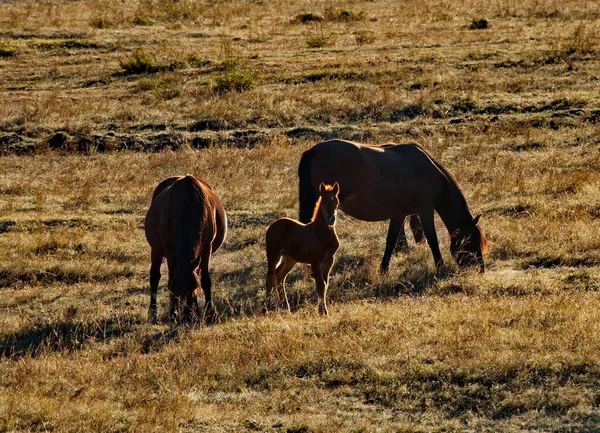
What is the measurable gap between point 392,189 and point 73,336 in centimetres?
476

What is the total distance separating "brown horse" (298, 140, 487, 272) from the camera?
13977 millimetres

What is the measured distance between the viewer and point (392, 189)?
14.1 m

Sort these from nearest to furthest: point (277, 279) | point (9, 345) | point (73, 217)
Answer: point (9, 345), point (277, 279), point (73, 217)

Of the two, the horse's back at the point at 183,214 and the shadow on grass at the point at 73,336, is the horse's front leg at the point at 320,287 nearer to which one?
the horse's back at the point at 183,214

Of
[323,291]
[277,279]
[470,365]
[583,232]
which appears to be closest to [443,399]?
[470,365]

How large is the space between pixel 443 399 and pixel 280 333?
217 centimetres

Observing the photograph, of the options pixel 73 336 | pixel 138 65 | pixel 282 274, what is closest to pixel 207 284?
pixel 282 274

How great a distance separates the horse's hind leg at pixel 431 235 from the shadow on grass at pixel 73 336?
4.07 meters

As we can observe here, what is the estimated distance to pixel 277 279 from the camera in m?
12.8

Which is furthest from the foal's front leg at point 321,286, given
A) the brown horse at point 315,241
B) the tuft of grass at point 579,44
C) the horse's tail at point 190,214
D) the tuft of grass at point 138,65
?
the tuft of grass at point 579,44

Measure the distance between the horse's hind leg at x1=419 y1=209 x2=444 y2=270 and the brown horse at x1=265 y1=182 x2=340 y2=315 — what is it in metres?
2.20

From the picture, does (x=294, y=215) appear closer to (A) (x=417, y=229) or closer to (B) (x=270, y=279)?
(A) (x=417, y=229)

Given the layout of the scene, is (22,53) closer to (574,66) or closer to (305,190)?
(574,66)

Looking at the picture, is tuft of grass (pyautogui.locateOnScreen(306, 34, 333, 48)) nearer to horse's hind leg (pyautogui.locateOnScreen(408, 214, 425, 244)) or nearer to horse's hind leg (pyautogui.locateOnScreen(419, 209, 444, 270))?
horse's hind leg (pyautogui.locateOnScreen(408, 214, 425, 244))
